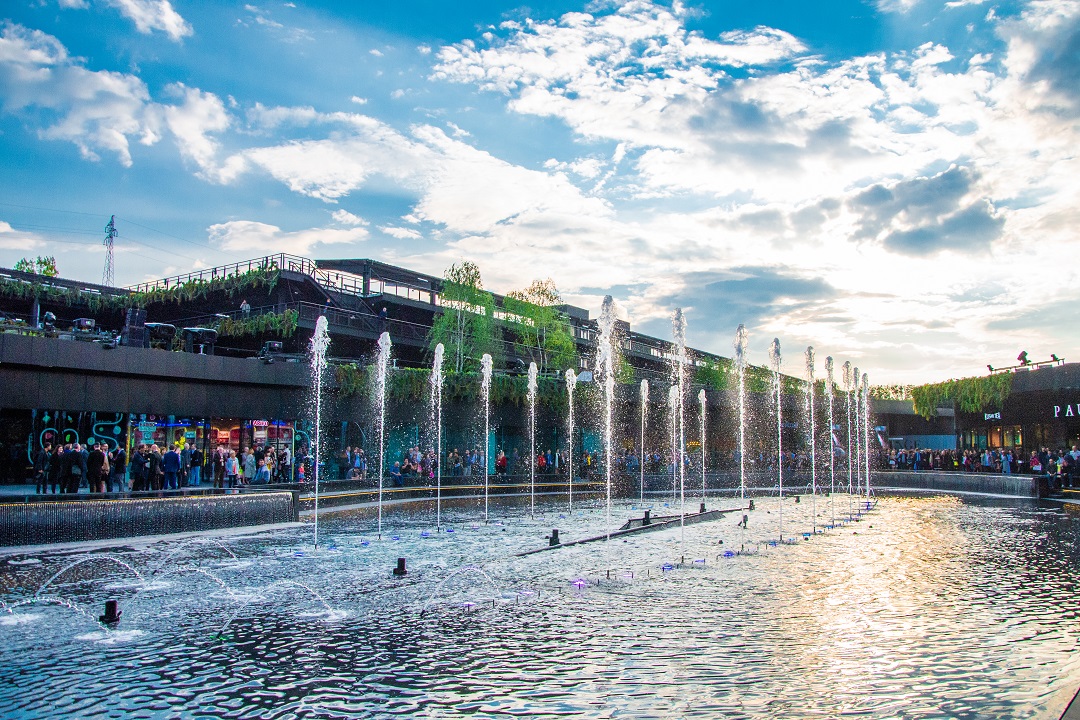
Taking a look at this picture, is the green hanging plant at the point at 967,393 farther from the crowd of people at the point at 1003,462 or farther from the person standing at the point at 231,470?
the person standing at the point at 231,470

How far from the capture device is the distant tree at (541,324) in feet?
186

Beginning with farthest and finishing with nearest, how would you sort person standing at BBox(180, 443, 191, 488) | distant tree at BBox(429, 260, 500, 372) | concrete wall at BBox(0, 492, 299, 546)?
distant tree at BBox(429, 260, 500, 372) → person standing at BBox(180, 443, 191, 488) → concrete wall at BBox(0, 492, 299, 546)

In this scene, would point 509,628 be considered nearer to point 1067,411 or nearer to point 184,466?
point 184,466

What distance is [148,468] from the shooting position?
22.7 metres

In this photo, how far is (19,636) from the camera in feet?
27.1

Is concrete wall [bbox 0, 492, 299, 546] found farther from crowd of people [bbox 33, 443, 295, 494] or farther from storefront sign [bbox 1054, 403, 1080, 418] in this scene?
storefront sign [bbox 1054, 403, 1080, 418]

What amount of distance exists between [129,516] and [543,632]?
37.4ft

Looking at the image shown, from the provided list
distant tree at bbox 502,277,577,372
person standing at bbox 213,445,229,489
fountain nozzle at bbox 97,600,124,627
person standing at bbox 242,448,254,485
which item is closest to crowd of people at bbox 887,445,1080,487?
distant tree at bbox 502,277,577,372

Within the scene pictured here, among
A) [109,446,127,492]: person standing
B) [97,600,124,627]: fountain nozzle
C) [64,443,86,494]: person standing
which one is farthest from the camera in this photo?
[109,446,127,492]: person standing

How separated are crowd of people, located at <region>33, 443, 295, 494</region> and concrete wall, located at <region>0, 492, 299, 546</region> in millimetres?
3903

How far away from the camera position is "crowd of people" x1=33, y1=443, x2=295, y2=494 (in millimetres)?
20969

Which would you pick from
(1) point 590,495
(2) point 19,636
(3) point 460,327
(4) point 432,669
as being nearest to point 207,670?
(4) point 432,669

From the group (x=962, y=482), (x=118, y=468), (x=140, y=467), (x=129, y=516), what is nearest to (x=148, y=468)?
(x=140, y=467)

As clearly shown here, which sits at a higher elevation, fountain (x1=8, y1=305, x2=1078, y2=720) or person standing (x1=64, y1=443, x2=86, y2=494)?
person standing (x1=64, y1=443, x2=86, y2=494)
